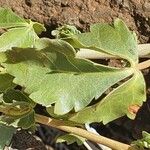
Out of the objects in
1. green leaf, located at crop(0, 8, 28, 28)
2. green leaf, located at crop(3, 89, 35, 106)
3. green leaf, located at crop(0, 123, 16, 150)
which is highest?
green leaf, located at crop(0, 8, 28, 28)

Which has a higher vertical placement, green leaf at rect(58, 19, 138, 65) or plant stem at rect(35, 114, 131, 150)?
green leaf at rect(58, 19, 138, 65)

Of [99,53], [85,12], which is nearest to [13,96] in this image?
[99,53]

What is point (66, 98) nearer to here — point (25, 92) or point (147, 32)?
point (25, 92)

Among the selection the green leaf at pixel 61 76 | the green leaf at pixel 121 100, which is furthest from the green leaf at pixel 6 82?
the green leaf at pixel 121 100

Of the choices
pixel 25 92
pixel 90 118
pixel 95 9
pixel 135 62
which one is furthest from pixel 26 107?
pixel 95 9

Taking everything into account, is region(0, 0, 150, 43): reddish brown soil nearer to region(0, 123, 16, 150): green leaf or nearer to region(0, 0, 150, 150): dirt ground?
region(0, 0, 150, 150): dirt ground

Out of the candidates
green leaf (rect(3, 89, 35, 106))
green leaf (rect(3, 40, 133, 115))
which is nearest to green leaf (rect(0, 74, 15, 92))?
green leaf (rect(3, 89, 35, 106))

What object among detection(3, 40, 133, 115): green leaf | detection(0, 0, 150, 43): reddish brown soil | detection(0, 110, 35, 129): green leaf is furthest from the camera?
detection(0, 0, 150, 43): reddish brown soil

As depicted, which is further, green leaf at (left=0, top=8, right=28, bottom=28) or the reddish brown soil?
the reddish brown soil
